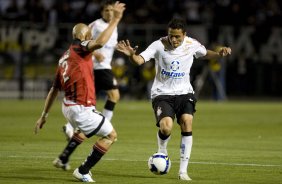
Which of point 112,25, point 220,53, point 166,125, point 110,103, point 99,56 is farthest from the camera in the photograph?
point 110,103

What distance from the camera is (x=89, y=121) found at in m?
11.0

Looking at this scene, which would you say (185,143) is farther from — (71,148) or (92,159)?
(71,148)

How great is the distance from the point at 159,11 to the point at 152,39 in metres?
1.66

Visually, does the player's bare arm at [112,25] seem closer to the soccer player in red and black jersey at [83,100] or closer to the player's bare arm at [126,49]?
the soccer player in red and black jersey at [83,100]

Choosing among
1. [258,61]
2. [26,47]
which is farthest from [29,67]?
[258,61]

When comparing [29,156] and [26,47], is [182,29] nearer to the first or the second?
[29,156]

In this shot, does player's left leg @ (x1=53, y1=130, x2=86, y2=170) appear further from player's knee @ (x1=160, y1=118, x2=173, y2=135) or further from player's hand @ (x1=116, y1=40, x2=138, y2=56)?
player's hand @ (x1=116, y1=40, x2=138, y2=56)

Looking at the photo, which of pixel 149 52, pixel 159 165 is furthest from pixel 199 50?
pixel 159 165

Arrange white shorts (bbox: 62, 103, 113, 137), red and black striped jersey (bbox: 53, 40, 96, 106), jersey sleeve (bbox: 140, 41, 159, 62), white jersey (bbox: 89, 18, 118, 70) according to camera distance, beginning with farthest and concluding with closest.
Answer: white jersey (bbox: 89, 18, 118, 70), jersey sleeve (bbox: 140, 41, 159, 62), red and black striped jersey (bbox: 53, 40, 96, 106), white shorts (bbox: 62, 103, 113, 137)

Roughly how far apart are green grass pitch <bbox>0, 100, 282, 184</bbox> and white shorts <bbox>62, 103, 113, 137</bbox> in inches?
26.7

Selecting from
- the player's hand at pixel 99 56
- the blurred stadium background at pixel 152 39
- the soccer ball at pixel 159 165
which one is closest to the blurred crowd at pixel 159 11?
the blurred stadium background at pixel 152 39

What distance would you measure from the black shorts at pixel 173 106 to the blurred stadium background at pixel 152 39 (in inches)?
807

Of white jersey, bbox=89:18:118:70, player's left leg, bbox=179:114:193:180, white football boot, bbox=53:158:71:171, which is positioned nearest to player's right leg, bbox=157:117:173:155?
player's left leg, bbox=179:114:193:180

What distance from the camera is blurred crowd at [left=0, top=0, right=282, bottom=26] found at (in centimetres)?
3359
